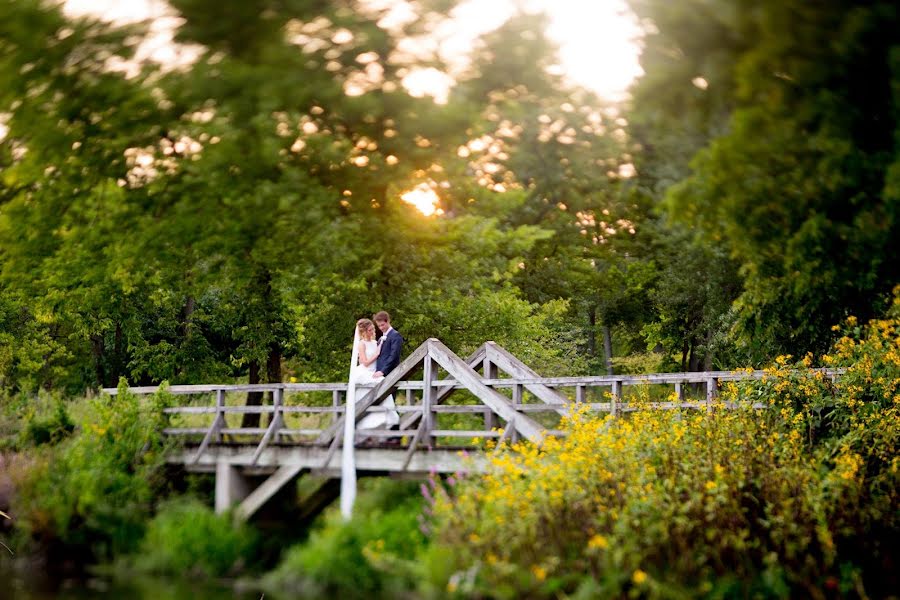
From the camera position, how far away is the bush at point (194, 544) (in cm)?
1303

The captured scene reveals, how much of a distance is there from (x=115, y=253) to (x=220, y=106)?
3.17 m

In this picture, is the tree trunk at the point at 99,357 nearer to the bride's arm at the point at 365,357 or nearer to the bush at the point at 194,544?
the bride's arm at the point at 365,357

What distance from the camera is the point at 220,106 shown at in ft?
30.2

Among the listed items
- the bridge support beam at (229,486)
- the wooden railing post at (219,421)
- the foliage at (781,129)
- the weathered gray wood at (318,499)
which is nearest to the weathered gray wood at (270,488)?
the bridge support beam at (229,486)

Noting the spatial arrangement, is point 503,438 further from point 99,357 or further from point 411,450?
point 99,357

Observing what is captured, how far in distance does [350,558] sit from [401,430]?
364 centimetres

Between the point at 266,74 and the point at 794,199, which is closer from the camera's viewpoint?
the point at 794,199

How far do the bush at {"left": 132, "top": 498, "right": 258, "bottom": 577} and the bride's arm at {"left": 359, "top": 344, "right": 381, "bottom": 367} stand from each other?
302cm

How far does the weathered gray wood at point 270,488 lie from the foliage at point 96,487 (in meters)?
1.35

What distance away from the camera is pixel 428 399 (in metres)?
14.6

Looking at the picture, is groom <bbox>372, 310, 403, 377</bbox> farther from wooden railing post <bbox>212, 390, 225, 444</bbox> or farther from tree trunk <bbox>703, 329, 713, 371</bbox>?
tree trunk <bbox>703, 329, 713, 371</bbox>

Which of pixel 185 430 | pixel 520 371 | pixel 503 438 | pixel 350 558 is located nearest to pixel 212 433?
pixel 185 430

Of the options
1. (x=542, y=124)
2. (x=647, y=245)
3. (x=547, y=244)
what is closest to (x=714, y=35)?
(x=542, y=124)

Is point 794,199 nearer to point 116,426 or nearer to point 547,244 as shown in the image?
point 547,244
